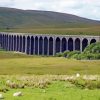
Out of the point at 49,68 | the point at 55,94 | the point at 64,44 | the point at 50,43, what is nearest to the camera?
the point at 55,94

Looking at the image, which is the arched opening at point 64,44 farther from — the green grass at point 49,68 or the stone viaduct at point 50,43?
the green grass at point 49,68

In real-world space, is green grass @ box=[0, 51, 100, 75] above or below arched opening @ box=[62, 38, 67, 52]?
below

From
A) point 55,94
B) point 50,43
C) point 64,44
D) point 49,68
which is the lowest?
point 49,68

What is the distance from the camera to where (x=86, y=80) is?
2625 cm

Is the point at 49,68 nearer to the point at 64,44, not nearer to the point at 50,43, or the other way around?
the point at 64,44

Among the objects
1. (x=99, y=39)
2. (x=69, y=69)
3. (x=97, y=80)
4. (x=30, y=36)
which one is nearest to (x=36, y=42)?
(x=30, y=36)

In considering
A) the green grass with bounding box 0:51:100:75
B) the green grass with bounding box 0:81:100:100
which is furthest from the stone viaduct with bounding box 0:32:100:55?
the green grass with bounding box 0:81:100:100

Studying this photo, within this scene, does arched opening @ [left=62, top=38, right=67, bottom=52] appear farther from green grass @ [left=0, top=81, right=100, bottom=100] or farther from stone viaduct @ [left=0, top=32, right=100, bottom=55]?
green grass @ [left=0, top=81, right=100, bottom=100]

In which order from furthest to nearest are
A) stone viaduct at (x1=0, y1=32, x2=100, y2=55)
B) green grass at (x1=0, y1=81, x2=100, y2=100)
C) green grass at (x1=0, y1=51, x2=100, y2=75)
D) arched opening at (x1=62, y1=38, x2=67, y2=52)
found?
1. arched opening at (x1=62, y1=38, x2=67, y2=52)
2. stone viaduct at (x1=0, y1=32, x2=100, y2=55)
3. green grass at (x1=0, y1=51, x2=100, y2=75)
4. green grass at (x1=0, y1=81, x2=100, y2=100)

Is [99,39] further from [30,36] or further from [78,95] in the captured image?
[78,95]

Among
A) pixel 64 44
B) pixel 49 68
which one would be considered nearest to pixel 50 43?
pixel 64 44

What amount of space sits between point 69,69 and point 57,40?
86455 mm

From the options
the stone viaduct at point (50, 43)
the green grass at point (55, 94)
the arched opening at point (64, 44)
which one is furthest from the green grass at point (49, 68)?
the arched opening at point (64, 44)

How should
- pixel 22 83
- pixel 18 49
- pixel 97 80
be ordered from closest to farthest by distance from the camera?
1. pixel 22 83
2. pixel 97 80
3. pixel 18 49
